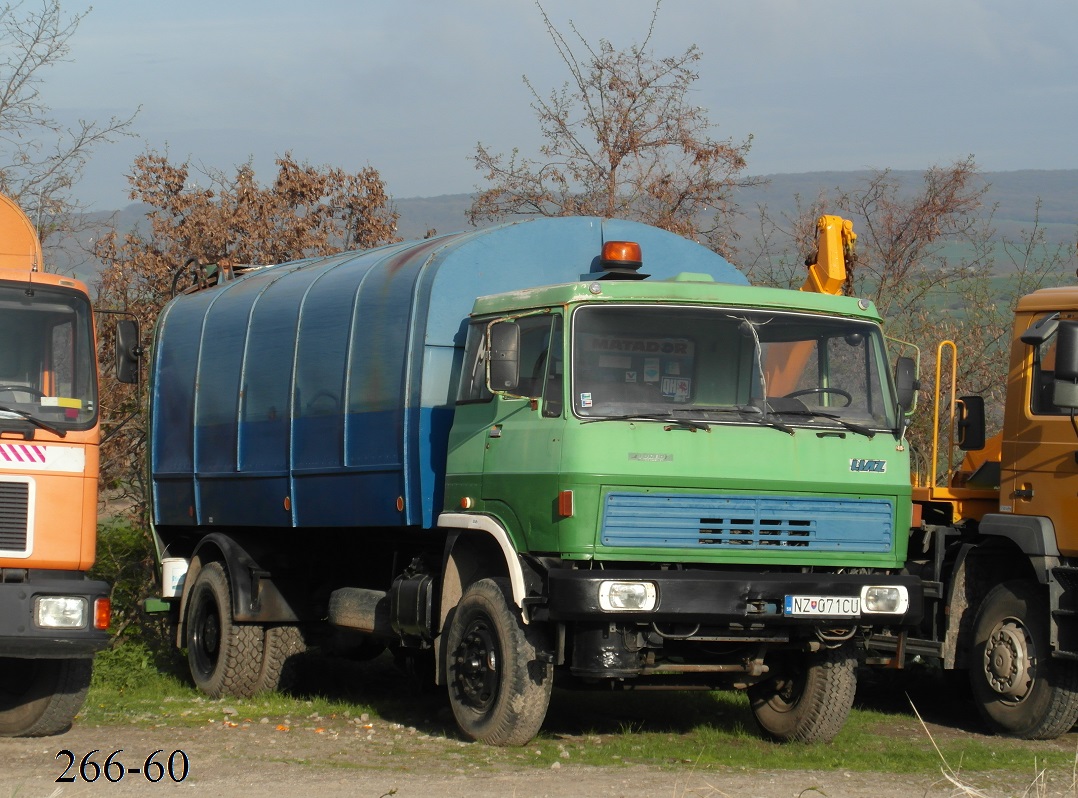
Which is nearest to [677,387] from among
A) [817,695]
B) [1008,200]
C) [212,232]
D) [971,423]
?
[817,695]

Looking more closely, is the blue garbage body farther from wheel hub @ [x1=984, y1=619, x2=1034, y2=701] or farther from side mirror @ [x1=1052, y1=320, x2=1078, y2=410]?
wheel hub @ [x1=984, y1=619, x2=1034, y2=701]

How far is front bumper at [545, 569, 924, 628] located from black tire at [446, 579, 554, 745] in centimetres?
49

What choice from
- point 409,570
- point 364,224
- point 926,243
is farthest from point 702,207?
point 409,570

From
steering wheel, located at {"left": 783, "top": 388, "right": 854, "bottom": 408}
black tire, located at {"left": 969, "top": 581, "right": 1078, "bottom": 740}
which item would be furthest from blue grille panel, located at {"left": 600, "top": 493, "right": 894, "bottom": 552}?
black tire, located at {"left": 969, "top": 581, "right": 1078, "bottom": 740}

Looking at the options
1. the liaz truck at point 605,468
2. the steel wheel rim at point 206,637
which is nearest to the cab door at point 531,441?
the liaz truck at point 605,468

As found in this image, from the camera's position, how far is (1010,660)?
10070mm

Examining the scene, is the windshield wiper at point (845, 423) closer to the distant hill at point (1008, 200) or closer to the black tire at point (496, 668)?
the black tire at point (496, 668)

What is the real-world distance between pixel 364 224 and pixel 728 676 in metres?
12.6

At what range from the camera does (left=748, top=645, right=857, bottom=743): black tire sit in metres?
9.12

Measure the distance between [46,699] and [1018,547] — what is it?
6.69m

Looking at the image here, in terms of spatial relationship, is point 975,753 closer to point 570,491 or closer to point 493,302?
point 570,491

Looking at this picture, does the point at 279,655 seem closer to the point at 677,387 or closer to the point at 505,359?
the point at 505,359

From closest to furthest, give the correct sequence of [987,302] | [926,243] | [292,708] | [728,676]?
[728,676]
[292,708]
[987,302]
[926,243]

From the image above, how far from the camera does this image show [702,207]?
18750 millimetres
